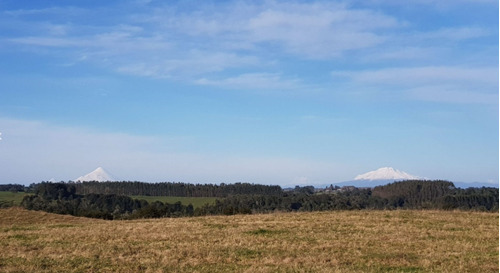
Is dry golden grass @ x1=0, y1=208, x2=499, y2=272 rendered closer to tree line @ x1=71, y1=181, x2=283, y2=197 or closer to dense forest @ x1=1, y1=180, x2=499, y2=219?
dense forest @ x1=1, y1=180, x2=499, y2=219

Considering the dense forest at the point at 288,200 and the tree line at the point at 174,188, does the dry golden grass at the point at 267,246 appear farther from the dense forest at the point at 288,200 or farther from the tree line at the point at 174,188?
the tree line at the point at 174,188

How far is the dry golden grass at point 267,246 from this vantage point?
18.3 metres

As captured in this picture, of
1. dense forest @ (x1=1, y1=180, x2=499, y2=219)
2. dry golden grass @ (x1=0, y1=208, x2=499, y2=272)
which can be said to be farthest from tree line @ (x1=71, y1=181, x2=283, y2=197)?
dry golden grass @ (x1=0, y1=208, x2=499, y2=272)

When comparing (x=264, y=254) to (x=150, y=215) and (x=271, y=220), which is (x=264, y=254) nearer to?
(x=271, y=220)

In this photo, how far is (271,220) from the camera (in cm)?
3503

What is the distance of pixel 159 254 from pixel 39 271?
15.5ft

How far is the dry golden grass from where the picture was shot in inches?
720

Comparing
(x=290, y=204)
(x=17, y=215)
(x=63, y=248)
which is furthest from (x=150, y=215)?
(x=290, y=204)

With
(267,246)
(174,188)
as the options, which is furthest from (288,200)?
(267,246)

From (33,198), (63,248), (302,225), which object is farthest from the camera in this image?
(33,198)

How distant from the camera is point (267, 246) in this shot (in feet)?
75.3

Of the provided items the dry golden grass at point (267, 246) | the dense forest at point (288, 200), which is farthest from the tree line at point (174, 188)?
the dry golden grass at point (267, 246)

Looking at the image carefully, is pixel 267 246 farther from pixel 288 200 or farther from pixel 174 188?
pixel 174 188

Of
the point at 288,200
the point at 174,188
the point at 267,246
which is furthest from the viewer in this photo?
the point at 174,188
